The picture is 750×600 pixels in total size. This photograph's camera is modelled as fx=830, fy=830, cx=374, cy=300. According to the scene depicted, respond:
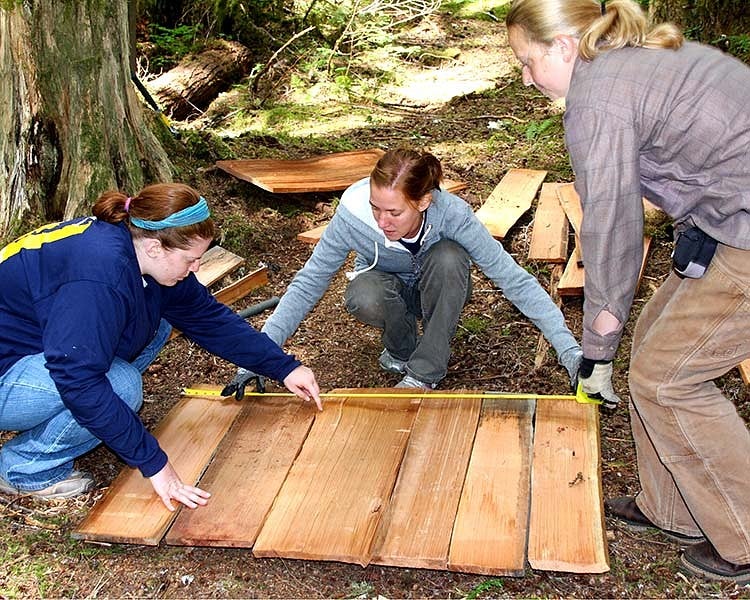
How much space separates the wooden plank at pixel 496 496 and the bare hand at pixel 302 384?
2.27 feet

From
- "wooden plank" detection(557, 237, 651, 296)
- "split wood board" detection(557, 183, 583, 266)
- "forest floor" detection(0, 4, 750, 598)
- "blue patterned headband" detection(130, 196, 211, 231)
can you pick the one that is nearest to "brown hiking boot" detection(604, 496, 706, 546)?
"forest floor" detection(0, 4, 750, 598)

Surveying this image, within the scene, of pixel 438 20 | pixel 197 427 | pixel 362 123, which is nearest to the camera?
pixel 197 427

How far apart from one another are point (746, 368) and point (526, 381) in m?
0.98

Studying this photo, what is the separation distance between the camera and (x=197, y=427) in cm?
344

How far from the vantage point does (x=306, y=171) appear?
6102 mm

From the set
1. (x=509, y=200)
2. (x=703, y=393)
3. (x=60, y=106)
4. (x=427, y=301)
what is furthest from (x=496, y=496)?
(x=60, y=106)

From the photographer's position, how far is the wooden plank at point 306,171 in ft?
18.9

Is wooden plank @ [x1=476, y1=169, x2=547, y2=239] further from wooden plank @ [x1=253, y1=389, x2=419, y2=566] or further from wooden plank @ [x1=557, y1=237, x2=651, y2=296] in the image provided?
wooden plank @ [x1=253, y1=389, x2=419, y2=566]

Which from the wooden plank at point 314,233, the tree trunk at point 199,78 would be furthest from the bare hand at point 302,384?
the tree trunk at point 199,78

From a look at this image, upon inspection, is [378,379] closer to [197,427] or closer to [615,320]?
[197,427]

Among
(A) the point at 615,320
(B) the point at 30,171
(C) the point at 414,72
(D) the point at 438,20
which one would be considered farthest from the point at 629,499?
(D) the point at 438,20

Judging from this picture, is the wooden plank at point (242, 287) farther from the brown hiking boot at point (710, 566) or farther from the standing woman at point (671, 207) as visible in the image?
the brown hiking boot at point (710, 566)

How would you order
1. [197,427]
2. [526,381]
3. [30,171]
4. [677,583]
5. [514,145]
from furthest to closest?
1. [514,145]
2. [30,171]
3. [526,381]
4. [197,427]
5. [677,583]

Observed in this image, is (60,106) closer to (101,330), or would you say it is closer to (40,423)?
(40,423)
